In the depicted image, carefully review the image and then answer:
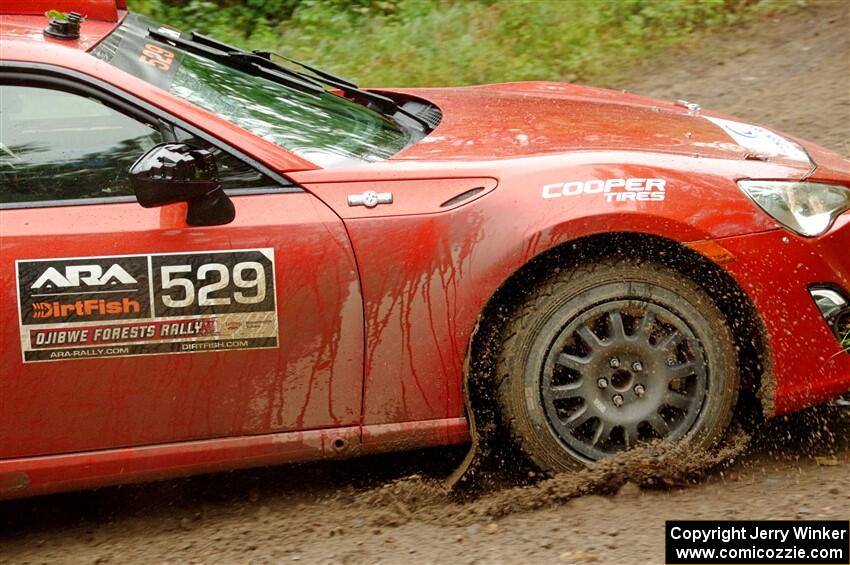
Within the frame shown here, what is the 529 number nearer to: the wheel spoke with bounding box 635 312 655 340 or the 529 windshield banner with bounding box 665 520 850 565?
the wheel spoke with bounding box 635 312 655 340

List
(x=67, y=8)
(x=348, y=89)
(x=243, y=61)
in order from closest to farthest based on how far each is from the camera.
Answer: (x=67, y=8)
(x=243, y=61)
(x=348, y=89)

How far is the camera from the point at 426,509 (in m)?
3.63

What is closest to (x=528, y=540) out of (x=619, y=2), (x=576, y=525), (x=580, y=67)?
(x=576, y=525)

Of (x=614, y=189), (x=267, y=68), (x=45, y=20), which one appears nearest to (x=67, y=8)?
(x=45, y=20)

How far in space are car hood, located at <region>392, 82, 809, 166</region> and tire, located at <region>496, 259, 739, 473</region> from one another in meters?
0.46

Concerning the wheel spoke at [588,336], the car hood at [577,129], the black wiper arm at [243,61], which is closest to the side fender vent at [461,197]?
the car hood at [577,129]

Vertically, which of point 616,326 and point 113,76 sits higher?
point 113,76

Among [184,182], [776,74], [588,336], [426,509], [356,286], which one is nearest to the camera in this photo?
[184,182]

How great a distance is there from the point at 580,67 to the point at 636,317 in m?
4.76

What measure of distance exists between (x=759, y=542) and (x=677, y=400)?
543mm

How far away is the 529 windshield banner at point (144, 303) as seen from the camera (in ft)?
10.7

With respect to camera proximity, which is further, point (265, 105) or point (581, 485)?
point (265, 105)

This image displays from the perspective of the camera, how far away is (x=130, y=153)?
11.2ft

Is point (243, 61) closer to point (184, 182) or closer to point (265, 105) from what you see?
point (265, 105)
